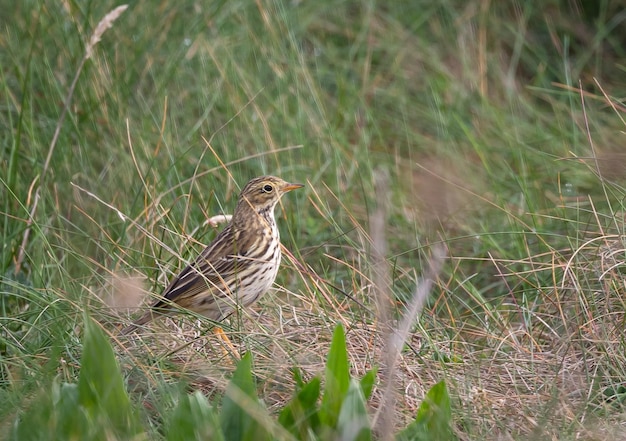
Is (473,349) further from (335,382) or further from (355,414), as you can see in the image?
(355,414)

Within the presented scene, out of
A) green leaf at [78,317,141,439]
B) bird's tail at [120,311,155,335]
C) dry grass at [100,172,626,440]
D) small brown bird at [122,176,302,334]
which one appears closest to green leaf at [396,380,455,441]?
dry grass at [100,172,626,440]

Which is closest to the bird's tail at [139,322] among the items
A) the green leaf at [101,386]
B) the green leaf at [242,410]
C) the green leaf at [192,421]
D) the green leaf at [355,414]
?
the green leaf at [101,386]

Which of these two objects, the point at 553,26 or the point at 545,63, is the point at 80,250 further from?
the point at 553,26

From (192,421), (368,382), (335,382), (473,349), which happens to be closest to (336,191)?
(473,349)

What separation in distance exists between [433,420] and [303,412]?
1.46 ft

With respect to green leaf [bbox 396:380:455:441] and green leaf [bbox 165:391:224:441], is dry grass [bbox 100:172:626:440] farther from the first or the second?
green leaf [bbox 165:391:224:441]

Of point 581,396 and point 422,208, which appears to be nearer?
point 581,396

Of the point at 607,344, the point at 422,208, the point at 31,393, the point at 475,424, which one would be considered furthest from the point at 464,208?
the point at 31,393

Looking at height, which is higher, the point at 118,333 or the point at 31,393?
the point at 31,393

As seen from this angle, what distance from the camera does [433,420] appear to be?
12.7 feet

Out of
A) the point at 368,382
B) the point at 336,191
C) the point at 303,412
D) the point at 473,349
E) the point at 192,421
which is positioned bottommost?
the point at 336,191

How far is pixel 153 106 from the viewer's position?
706cm

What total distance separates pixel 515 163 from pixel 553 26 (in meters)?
2.43

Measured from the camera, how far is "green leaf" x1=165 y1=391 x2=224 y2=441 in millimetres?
3609
